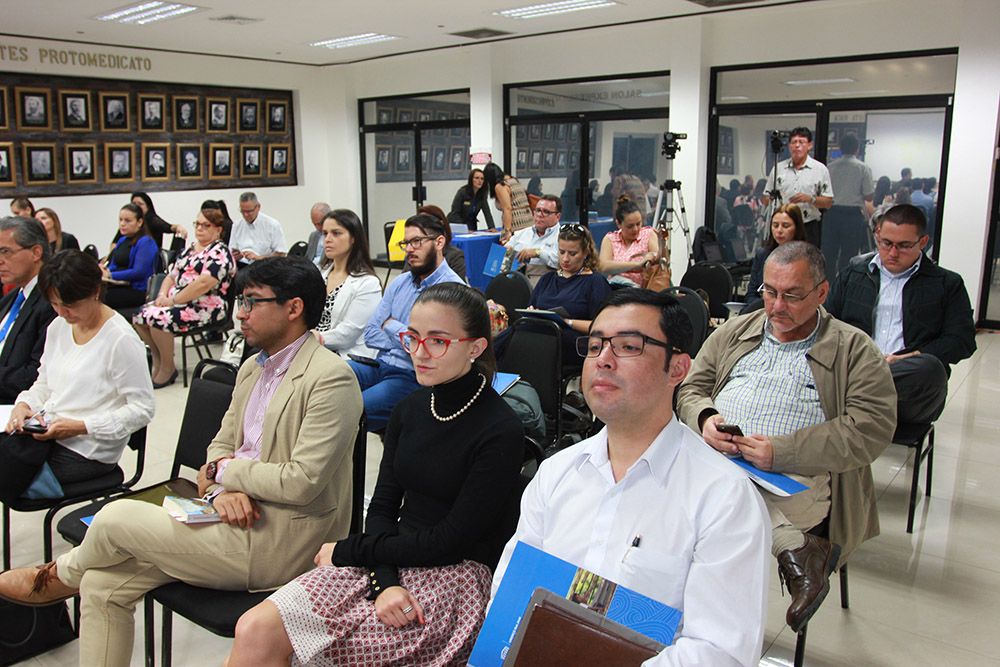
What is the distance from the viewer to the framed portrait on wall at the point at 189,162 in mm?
11414

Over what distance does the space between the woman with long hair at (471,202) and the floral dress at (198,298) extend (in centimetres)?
413

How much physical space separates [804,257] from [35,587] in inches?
104

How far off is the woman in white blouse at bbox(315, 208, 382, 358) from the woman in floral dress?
1.99 metres

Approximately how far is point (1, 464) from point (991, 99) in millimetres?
8541

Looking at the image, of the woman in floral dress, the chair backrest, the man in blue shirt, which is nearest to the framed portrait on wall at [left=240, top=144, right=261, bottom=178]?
the woman in floral dress

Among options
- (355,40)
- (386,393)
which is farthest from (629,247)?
(355,40)

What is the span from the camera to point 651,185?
33.7 ft

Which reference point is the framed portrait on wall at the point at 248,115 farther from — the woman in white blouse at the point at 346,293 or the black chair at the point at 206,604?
the black chair at the point at 206,604

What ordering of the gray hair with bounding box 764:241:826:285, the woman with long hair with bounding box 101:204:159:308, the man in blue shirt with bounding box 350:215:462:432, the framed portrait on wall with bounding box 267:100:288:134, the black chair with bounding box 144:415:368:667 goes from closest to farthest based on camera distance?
1. the black chair with bounding box 144:415:368:667
2. the gray hair with bounding box 764:241:826:285
3. the man in blue shirt with bounding box 350:215:462:432
4. the woman with long hair with bounding box 101:204:159:308
5. the framed portrait on wall with bounding box 267:100:288:134

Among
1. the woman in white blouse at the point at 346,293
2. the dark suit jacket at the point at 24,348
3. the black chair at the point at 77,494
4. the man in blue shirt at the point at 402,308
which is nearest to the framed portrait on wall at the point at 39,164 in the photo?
the woman in white blouse at the point at 346,293

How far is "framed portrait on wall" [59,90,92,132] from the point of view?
10.2 m

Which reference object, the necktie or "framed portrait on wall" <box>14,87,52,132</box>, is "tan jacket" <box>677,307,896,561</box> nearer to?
the necktie

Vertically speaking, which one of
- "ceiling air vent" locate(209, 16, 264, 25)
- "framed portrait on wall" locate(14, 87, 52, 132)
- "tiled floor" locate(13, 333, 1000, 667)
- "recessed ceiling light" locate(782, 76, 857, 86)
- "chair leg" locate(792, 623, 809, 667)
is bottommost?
"tiled floor" locate(13, 333, 1000, 667)

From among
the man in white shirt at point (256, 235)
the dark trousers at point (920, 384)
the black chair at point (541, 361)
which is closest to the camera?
the dark trousers at point (920, 384)
